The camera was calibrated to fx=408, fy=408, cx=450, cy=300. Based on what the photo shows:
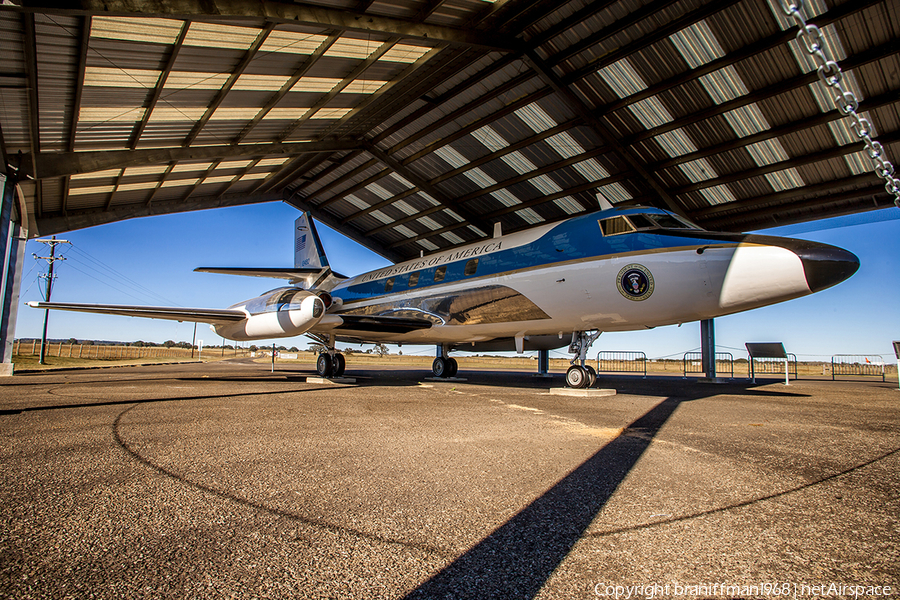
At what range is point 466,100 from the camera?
15102mm

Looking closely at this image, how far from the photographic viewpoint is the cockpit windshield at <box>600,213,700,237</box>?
8.12 metres

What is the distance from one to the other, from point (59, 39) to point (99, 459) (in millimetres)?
10152

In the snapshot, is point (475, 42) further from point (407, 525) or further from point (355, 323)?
point (407, 525)

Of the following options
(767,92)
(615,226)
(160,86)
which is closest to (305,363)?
(160,86)

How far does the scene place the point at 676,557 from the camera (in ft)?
5.80

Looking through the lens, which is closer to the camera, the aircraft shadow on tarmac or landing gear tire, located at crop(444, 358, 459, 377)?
the aircraft shadow on tarmac

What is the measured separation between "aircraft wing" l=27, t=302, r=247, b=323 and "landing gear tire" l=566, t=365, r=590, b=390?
900cm

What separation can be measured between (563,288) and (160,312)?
10.1 m

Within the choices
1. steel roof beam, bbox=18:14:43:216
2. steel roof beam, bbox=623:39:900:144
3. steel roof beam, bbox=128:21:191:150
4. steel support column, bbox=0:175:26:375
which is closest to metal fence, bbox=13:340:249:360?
steel support column, bbox=0:175:26:375

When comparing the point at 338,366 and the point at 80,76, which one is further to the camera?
the point at 338,366

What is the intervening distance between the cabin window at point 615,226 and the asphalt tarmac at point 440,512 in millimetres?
4698

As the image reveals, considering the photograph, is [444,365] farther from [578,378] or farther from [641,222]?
[641,222]

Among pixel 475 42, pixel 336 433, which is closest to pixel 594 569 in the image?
pixel 336 433

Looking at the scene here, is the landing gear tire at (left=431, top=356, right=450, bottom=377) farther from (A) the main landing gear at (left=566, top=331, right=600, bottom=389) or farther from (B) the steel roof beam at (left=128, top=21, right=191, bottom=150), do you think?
(B) the steel roof beam at (left=128, top=21, right=191, bottom=150)
